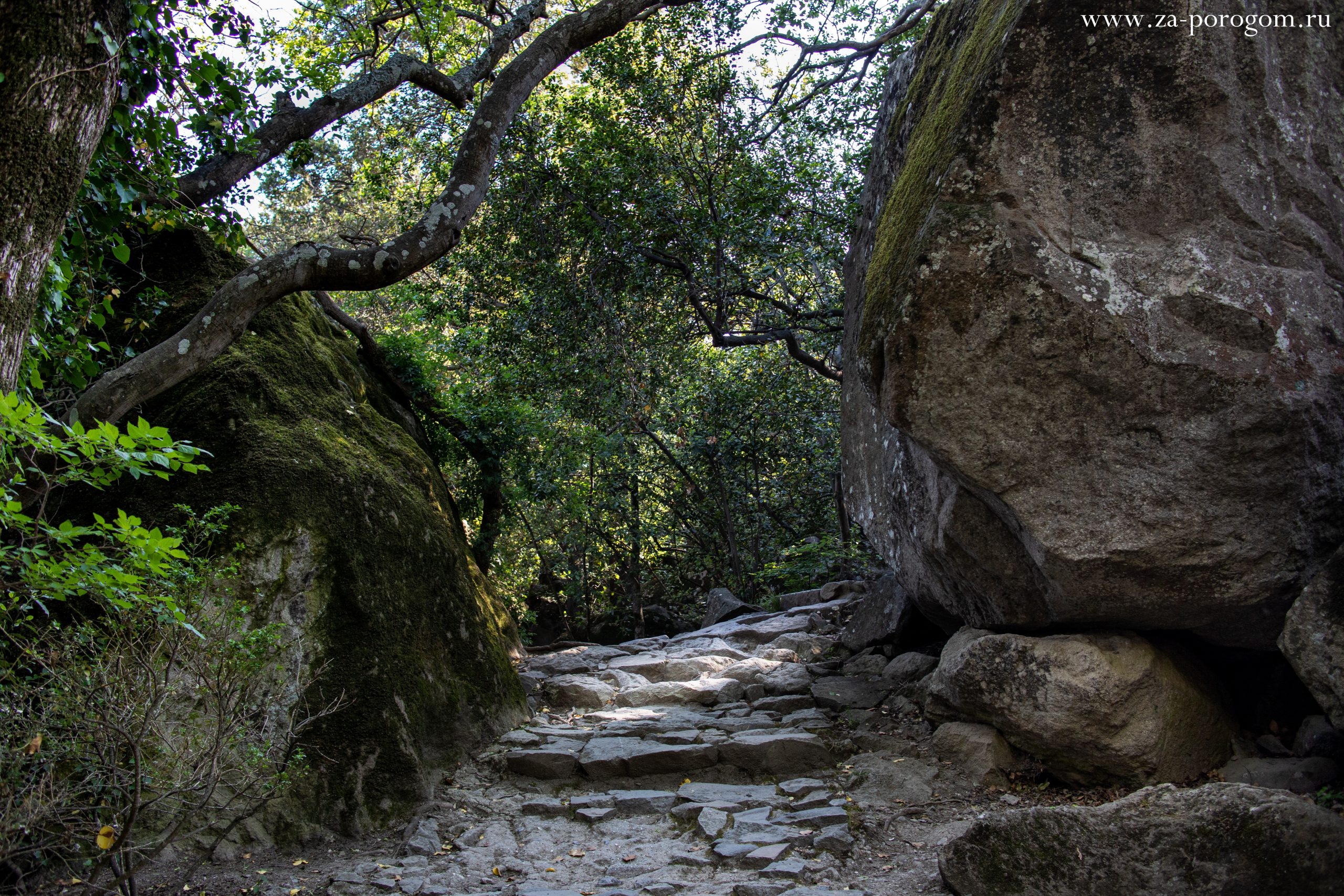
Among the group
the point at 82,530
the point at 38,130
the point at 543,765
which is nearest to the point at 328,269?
the point at 38,130

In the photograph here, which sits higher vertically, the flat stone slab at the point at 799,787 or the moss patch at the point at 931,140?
the moss patch at the point at 931,140

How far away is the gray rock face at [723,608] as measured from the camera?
35.5 ft

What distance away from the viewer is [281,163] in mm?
9289

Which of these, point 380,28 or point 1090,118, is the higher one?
point 380,28

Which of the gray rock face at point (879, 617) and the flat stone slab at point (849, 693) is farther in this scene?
the gray rock face at point (879, 617)

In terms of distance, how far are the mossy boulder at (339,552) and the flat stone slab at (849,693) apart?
2.30 m

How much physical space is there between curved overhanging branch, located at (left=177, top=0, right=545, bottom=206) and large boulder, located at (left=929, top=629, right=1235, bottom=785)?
206 inches

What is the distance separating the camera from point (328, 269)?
15.6ft

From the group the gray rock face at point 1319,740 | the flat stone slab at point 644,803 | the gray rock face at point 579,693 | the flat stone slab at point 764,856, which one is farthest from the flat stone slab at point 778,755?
the gray rock face at point 1319,740

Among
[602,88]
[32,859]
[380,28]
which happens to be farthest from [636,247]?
[32,859]

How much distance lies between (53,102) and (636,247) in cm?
677

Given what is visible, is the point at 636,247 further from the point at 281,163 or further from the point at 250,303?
the point at 250,303

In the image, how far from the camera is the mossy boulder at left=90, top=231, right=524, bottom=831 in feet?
15.3

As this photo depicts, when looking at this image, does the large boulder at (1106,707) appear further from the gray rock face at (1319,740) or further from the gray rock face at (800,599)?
the gray rock face at (800,599)
